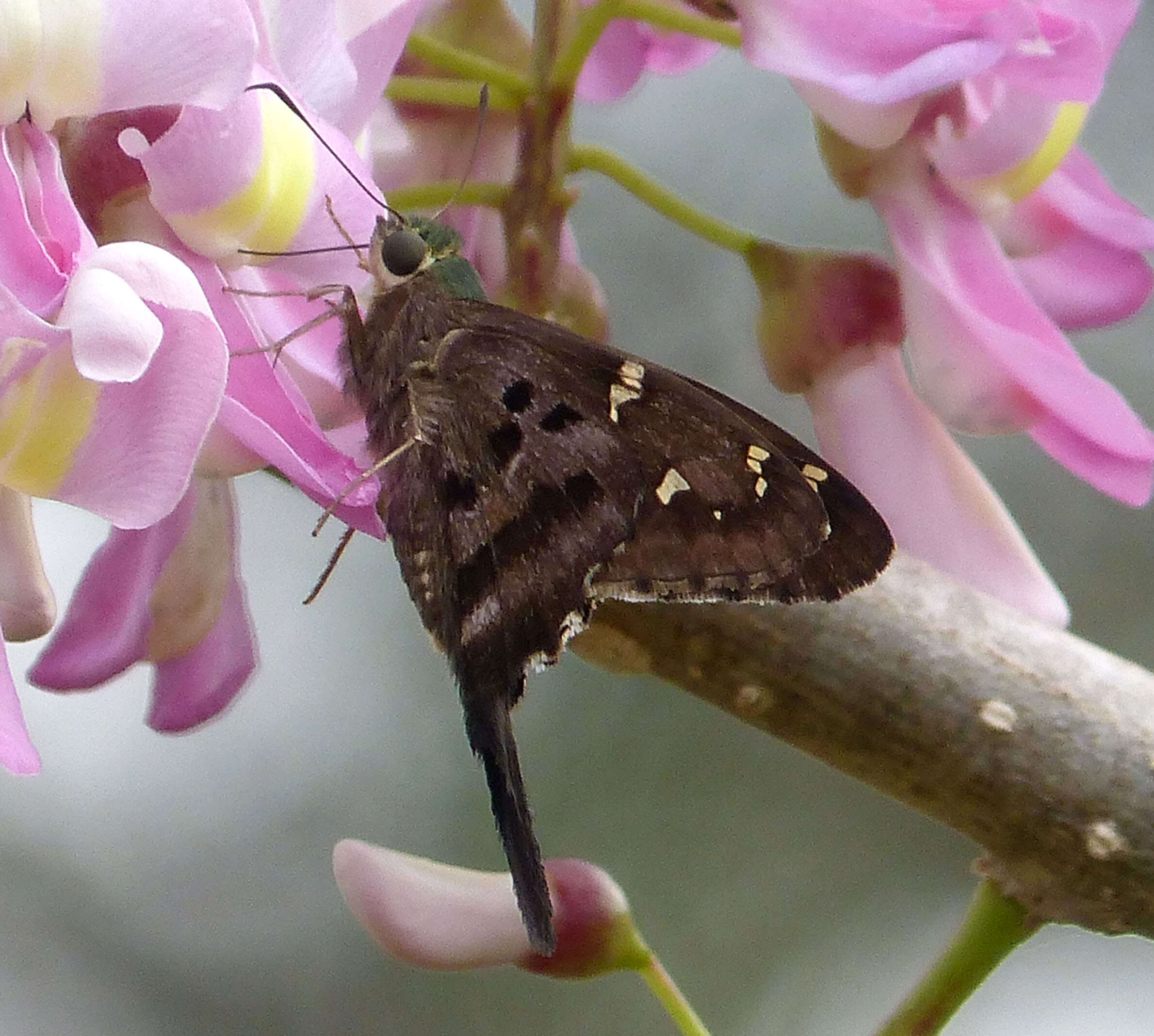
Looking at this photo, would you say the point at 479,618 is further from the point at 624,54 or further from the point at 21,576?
the point at 624,54

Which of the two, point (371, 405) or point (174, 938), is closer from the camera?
point (371, 405)

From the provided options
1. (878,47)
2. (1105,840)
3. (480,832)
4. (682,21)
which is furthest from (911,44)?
(480,832)

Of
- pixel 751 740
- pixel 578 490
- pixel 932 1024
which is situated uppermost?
pixel 578 490

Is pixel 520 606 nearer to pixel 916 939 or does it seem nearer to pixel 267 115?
pixel 267 115

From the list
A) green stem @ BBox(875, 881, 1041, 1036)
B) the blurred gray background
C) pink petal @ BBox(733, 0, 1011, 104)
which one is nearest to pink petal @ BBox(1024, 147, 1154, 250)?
pink petal @ BBox(733, 0, 1011, 104)

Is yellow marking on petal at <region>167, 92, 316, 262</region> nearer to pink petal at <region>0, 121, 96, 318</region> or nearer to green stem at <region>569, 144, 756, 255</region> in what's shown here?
pink petal at <region>0, 121, 96, 318</region>

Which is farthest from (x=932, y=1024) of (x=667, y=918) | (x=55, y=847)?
(x=55, y=847)

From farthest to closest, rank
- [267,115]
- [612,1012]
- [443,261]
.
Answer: [612,1012] < [443,261] < [267,115]
